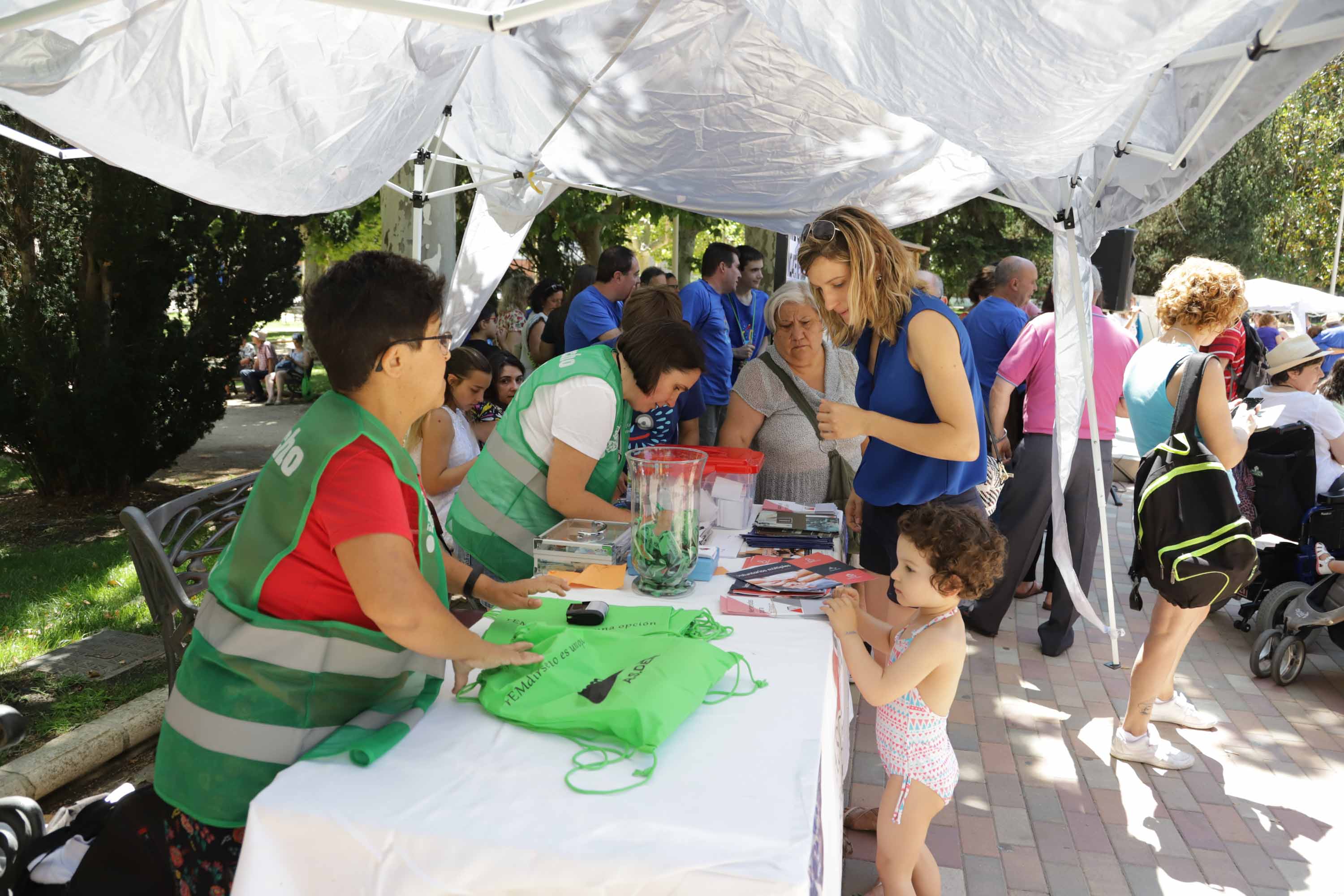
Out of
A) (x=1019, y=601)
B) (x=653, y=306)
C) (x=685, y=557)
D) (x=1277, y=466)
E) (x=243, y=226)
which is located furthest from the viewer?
(x=243, y=226)

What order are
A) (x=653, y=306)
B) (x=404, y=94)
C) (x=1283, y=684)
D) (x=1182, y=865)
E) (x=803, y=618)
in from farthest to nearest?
(x=1283, y=684), (x=653, y=306), (x=1182, y=865), (x=404, y=94), (x=803, y=618)

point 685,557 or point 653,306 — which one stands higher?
point 653,306

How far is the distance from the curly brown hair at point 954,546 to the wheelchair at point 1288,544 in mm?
3127

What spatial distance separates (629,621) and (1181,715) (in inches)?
118

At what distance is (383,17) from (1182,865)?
3.46 m

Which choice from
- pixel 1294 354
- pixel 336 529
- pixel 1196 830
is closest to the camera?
pixel 336 529

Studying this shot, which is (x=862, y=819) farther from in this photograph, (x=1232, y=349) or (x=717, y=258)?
(x=1232, y=349)

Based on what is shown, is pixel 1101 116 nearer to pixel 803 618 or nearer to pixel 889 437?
pixel 889 437

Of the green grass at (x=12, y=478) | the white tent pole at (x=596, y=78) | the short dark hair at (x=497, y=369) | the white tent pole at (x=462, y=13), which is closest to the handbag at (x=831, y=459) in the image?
the white tent pole at (x=596, y=78)

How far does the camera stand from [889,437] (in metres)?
2.58

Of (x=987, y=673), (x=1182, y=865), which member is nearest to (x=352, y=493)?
(x=1182, y=865)

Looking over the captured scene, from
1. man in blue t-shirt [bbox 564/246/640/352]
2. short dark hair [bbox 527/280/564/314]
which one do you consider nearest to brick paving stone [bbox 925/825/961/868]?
man in blue t-shirt [bbox 564/246/640/352]

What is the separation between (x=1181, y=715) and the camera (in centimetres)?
388

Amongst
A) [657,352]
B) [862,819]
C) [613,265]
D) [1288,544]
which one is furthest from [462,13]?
[1288,544]
